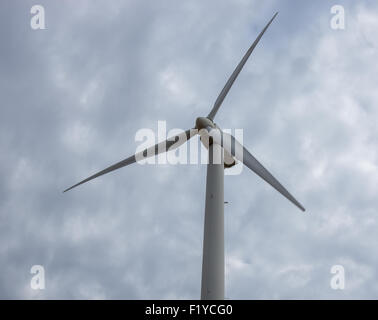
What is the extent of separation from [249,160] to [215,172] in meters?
2.37

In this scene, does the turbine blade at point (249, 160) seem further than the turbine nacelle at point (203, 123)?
No

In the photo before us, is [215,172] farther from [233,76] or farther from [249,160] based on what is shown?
[233,76]

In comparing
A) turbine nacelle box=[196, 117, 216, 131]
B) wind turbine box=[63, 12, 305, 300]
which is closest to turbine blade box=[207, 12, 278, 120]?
wind turbine box=[63, 12, 305, 300]

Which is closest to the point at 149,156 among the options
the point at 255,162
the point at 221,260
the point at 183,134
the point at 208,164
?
the point at 183,134

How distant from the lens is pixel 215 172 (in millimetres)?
25344

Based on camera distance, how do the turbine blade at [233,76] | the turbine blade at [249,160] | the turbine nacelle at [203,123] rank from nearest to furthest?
the turbine blade at [249,160] → the turbine nacelle at [203,123] → the turbine blade at [233,76]

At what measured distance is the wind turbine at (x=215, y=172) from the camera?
22062 millimetres

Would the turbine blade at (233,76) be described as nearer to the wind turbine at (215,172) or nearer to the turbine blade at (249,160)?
the wind turbine at (215,172)

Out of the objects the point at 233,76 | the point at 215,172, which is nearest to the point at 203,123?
the point at 215,172

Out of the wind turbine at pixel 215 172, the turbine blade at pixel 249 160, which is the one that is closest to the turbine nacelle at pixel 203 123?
the wind turbine at pixel 215 172

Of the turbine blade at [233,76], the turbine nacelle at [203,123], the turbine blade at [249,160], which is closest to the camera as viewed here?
the turbine blade at [249,160]

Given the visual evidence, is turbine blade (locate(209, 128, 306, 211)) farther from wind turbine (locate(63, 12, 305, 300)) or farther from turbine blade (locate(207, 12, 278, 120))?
turbine blade (locate(207, 12, 278, 120))
